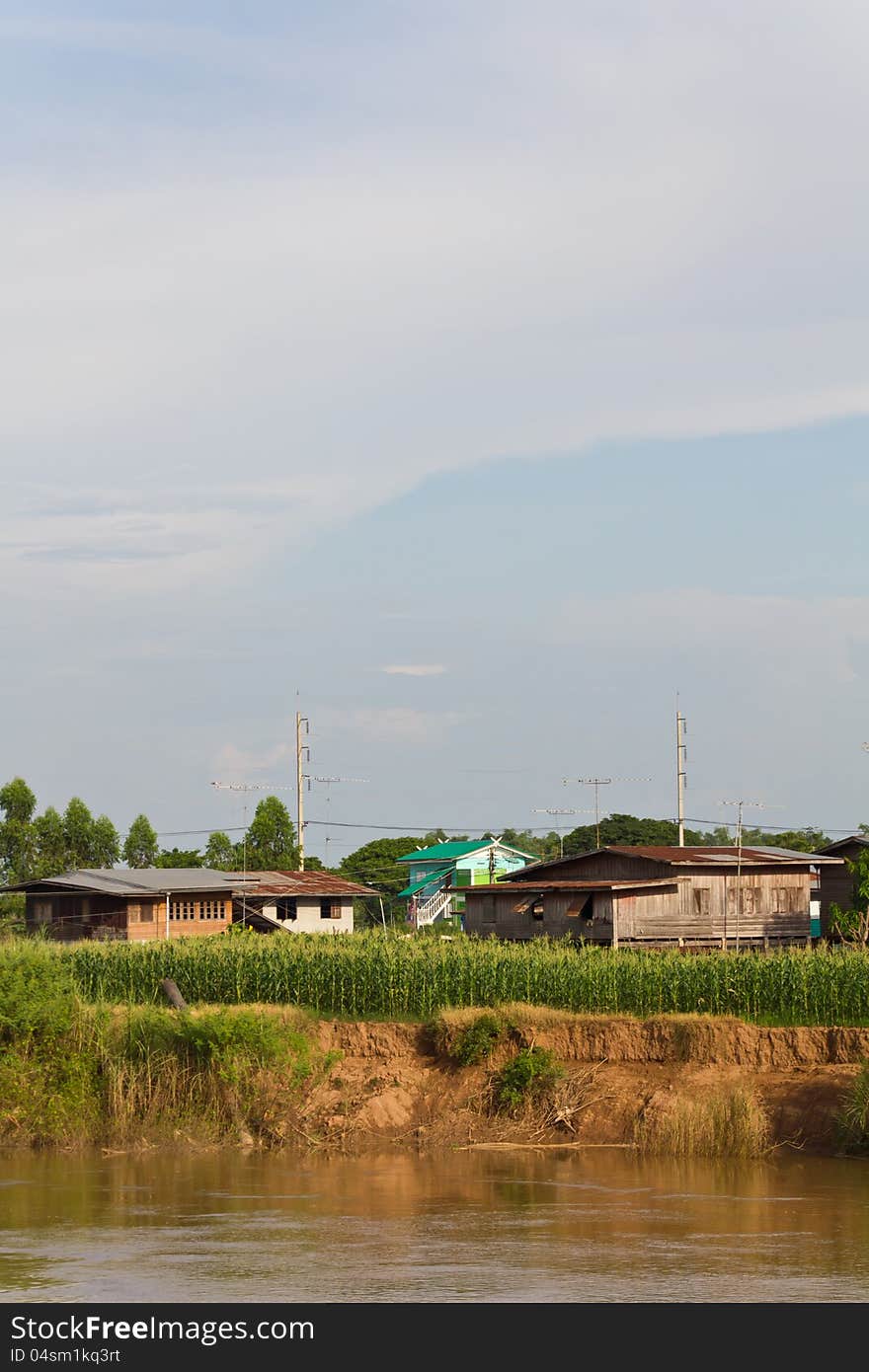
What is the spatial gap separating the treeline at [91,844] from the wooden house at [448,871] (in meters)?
9.07

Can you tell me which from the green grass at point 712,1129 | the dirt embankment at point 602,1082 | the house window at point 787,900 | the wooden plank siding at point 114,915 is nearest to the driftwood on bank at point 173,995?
the dirt embankment at point 602,1082

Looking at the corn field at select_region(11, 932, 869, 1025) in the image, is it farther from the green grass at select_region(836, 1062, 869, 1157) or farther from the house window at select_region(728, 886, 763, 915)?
the house window at select_region(728, 886, 763, 915)

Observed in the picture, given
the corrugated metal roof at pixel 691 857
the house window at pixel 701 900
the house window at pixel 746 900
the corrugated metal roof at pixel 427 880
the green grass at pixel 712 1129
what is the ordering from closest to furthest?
the green grass at pixel 712 1129, the house window at pixel 701 900, the corrugated metal roof at pixel 691 857, the house window at pixel 746 900, the corrugated metal roof at pixel 427 880

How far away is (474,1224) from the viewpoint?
87.4 feet

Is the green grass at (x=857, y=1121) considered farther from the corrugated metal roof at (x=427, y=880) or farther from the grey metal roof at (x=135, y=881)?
the corrugated metal roof at (x=427, y=880)

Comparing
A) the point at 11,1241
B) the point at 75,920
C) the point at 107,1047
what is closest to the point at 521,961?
the point at 107,1047

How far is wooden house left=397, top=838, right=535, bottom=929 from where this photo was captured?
9425 centimetres

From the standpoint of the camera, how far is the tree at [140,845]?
88500 mm

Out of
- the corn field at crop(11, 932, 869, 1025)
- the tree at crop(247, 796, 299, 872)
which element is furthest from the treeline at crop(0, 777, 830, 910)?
the corn field at crop(11, 932, 869, 1025)

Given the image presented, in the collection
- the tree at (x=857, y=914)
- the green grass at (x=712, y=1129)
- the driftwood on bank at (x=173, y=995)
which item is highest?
the tree at (x=857, y=914)

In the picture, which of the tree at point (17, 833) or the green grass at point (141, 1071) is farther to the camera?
the tree at point (17, 833)

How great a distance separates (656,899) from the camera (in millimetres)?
53031
